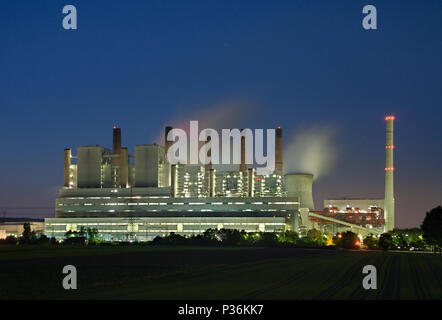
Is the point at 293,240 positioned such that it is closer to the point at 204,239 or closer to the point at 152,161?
the point at 204,239

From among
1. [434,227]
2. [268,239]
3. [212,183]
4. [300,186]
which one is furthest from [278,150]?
[434,227]

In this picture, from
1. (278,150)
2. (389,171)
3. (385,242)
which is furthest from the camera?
(278,150)

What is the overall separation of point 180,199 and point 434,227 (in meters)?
97.8

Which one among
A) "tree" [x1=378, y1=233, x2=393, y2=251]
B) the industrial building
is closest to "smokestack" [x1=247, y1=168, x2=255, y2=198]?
the industrial building

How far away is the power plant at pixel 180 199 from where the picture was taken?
7180 inches

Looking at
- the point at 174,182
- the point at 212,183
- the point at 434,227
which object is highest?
the point at 174,182

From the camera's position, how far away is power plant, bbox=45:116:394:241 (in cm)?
18238

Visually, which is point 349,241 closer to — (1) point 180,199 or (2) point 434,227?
(2) point 434,227

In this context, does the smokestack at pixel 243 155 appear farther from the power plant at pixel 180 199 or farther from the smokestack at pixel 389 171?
the smokestack at pixel 389 171

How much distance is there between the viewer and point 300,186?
191375 millimetres

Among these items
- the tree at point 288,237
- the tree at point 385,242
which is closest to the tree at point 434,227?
the tree at point 385,242
